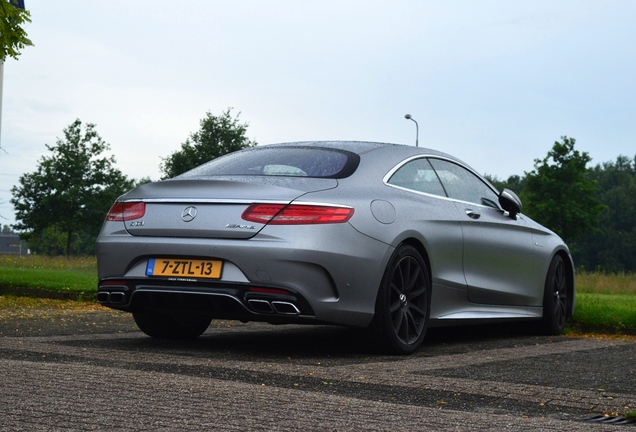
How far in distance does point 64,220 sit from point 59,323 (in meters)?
52.4

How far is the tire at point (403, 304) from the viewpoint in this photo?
6.41m

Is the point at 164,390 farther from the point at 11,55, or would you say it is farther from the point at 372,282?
the point at 11,55

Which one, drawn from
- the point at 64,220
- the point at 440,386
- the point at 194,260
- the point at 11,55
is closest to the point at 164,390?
the point at 440,386

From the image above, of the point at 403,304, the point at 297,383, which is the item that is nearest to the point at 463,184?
the point at 403,304

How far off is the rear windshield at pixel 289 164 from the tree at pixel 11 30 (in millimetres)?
6267

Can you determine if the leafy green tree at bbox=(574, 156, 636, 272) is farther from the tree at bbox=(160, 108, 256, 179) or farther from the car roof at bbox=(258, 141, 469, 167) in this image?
the car roof at bbox=(258, 141, 469, 167)

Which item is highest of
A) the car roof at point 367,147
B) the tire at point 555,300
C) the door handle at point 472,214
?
the car roof at point 367,147

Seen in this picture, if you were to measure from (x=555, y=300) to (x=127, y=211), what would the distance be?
14.3ft

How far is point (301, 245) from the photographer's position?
596 centimetres

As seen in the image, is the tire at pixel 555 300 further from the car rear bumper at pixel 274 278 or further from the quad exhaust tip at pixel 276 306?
the quad exhaust tip at pixel 276 306

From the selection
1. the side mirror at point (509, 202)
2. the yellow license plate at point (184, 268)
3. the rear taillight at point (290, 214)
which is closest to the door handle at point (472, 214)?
the side mirror at point (509, 202)

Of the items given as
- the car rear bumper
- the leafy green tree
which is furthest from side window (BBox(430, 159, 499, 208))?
the leafy green tree

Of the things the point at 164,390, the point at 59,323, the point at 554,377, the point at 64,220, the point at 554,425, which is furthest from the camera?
the point at 64,220

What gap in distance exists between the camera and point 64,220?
59.4 m
